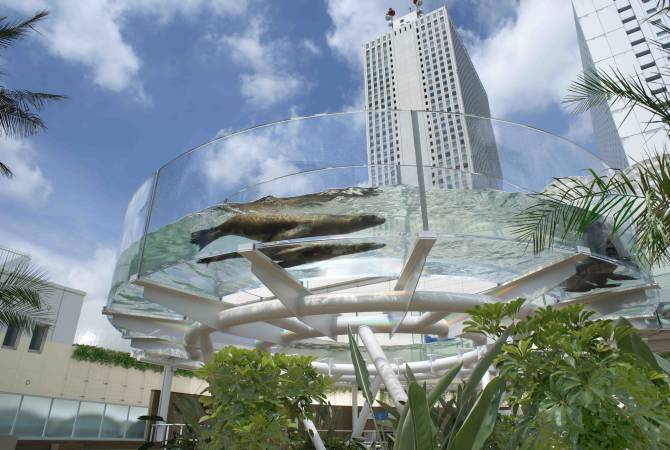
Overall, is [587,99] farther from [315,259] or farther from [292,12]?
[292,12]

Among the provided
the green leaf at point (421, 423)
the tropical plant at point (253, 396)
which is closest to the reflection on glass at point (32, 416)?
the tropical plant at point (253, 396)

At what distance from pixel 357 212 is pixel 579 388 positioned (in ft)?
17.3

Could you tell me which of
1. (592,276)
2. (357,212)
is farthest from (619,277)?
(357,212)

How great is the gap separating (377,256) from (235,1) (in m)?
10.6

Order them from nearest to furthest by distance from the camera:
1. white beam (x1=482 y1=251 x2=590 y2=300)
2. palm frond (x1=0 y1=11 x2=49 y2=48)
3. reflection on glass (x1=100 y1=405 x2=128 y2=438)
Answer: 1. white beam (x1=482 y1=251 x2=590 y2=300)
2. palm frond (x1=0 y1=11 x2=49 y2=48)
3. reflection on glass (x1=100 y1=405 x2=128 y2=438)

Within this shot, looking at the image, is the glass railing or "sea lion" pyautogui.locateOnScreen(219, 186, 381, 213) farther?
the glass railing

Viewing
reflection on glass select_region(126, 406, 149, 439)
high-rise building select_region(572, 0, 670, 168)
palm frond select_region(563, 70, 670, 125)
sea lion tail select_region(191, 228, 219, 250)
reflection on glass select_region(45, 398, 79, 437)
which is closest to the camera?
palm frond select_region(563, 70, 670, 125)

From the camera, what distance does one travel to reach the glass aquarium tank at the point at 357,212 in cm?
743

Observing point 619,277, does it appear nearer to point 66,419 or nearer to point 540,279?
point 540,279

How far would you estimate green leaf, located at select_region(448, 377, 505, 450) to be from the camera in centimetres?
263

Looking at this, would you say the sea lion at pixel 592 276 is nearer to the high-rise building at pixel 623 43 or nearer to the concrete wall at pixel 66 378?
the concrete wall at pixel 66 378

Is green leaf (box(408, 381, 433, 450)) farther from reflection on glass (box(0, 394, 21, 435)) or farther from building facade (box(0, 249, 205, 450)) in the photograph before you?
reflection on glass (box(0, 394, 21, 435))

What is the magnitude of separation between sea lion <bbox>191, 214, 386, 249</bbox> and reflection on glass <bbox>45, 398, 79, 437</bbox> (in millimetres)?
20033

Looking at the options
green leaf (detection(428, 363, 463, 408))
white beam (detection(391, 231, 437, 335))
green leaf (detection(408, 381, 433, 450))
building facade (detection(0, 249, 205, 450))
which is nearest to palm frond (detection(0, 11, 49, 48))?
white beam (detection(391, 231, 437, 335))
